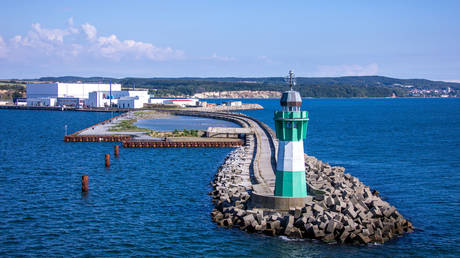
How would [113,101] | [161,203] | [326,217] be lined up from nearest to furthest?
[326,217]
[161,203]
[113,101]

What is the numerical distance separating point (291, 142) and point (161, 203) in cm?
1213

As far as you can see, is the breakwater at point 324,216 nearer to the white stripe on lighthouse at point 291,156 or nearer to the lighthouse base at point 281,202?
the lighthouse base at point 281,202

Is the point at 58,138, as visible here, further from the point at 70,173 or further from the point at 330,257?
the point at 330,257

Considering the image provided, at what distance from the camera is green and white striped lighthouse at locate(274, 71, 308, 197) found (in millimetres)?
28594

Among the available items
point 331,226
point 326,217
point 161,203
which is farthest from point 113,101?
point 331,226

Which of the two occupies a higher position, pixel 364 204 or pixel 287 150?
pixel 287 150

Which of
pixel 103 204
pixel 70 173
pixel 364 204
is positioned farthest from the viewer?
pixel 70 173

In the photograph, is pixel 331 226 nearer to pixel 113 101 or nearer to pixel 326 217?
pixel 326 217

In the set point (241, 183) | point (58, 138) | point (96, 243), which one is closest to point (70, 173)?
point (241, 183)

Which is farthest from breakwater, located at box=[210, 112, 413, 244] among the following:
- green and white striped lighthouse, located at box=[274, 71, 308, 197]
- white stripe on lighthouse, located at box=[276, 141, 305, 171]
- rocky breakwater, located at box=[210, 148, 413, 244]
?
white stripe on lighthouse, located at box=[276, 141, 305, 171]

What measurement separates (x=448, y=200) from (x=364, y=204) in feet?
34.1

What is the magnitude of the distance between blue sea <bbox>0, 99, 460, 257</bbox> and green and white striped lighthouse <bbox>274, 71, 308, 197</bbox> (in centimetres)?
306

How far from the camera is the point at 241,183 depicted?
129 ft

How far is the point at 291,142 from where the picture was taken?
94.6ft
